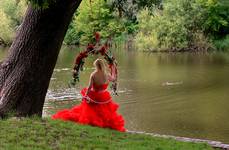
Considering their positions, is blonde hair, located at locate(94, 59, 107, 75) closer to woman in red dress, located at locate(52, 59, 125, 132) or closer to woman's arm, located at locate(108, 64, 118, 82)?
woman in red dress, located at locate(52, 59, 125, 132)

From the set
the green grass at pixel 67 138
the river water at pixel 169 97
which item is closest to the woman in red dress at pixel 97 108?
the green grass at pixel 67 138

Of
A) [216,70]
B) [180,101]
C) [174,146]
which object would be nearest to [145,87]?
[180,101]

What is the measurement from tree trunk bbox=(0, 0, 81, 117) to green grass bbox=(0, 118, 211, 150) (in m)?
0.50

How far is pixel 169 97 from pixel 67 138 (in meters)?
14.7

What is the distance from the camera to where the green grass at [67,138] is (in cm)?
675

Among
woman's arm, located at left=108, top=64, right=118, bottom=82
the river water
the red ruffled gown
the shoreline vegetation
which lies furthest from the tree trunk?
the shoreline vegetation

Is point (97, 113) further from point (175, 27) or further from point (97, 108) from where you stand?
point (175, 27)

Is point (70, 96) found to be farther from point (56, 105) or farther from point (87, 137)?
point (87, 137)

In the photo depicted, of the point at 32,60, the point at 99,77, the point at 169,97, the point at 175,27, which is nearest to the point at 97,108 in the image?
the point at 99,77

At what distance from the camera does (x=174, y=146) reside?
25.7 ft

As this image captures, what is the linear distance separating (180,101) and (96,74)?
11890 mm

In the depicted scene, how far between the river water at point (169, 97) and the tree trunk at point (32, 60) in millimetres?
7102

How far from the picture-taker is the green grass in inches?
266

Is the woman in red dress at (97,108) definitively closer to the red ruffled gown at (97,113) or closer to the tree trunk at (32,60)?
the red ruffled gown at (97,113)
